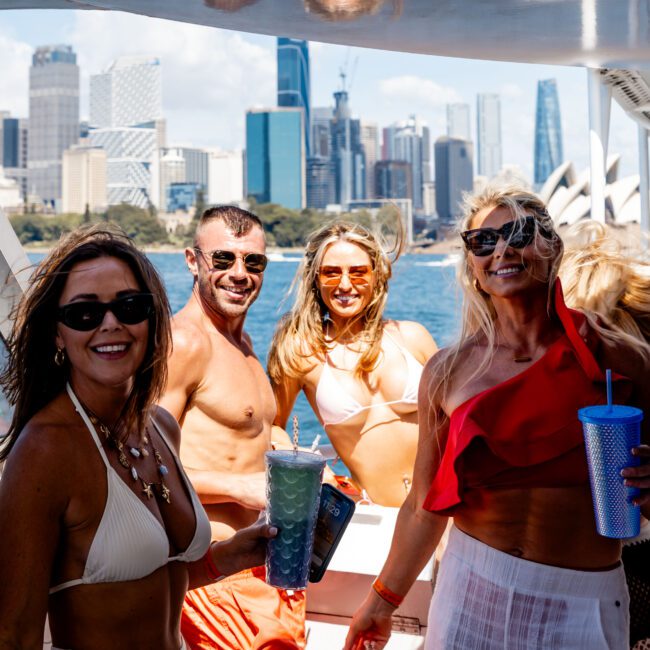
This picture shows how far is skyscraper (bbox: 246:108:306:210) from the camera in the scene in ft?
247

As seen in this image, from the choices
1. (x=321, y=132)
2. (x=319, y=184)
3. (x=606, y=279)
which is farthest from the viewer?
(x=321, y=132)

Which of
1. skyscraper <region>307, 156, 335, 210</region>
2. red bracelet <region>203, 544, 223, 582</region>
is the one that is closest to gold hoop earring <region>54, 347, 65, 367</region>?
red bracelet <region>203, 544, 223, 582</region>

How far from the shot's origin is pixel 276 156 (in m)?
80.8

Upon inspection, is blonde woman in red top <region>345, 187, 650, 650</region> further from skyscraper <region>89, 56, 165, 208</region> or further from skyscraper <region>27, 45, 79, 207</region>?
skyscraper <region>27, 45, 79, 207</region>

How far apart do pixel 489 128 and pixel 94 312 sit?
12691 cm

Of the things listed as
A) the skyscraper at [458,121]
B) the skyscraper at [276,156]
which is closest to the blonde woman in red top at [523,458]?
the skyscraper at [276,156]

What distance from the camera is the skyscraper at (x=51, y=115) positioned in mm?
89062

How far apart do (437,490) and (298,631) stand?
0.92 metres

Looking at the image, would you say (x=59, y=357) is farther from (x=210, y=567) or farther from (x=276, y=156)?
(x=276, y=156)

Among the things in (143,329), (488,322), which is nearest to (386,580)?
(488,322)

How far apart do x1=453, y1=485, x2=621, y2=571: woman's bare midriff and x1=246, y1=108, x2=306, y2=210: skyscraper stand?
69.8 meters

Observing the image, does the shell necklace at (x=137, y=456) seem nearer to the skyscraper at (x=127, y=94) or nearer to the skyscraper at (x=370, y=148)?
the skyscraper at (x=370, y=148)

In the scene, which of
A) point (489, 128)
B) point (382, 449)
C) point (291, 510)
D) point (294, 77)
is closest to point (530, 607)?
point (291, 510)

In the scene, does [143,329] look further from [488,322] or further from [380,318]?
[380,318]
